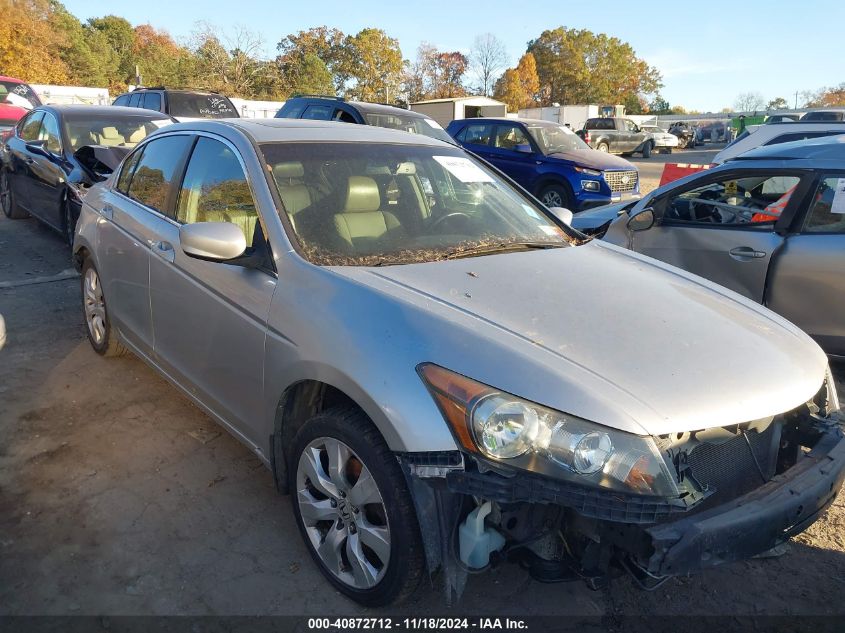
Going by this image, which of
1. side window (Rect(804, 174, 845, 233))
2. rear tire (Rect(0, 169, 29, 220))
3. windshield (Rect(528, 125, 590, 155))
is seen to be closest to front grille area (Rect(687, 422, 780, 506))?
side window (Rect(804, 174, 845, 233))

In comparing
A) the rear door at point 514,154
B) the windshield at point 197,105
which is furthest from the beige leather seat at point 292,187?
the windshield at point 197,105

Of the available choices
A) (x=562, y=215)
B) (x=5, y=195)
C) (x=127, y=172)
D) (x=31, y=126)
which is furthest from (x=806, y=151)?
(x=5, y=195)

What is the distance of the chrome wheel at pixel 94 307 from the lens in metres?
4.36

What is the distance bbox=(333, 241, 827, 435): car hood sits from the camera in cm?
190

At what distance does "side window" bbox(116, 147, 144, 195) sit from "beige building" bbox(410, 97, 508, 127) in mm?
Result: 30971

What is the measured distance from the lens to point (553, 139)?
12.2 m

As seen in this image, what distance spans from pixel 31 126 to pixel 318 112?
177 inches

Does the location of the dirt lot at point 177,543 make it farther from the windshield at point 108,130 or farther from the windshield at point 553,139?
the windshield at point 553,139

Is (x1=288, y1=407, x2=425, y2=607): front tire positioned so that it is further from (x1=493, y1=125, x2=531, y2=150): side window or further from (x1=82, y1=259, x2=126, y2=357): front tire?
(x1=493, y1=125, x2=531, y2=150): side window

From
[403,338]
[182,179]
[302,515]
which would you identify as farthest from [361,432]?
[182,179]

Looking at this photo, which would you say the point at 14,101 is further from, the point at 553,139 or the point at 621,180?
the point at 621,180

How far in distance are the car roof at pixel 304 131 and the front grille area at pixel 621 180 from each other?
8390 millimetres

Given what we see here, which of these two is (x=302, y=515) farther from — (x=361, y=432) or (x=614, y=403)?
(x=614, y=403)

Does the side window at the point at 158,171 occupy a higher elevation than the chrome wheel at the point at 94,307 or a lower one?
higher
